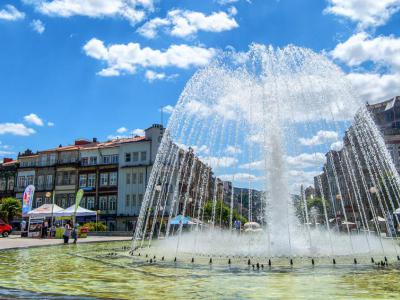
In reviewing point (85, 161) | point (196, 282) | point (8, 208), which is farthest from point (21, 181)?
point (196, 282)

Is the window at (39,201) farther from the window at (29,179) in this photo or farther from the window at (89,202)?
the window at (89,202)

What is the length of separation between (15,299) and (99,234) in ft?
146

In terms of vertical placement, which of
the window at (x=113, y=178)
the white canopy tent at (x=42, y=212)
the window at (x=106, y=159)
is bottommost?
the white canopy tent at (x=42, y=212)

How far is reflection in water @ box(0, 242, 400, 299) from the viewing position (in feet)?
28.6

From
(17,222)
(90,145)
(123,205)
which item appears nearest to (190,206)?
(123,205)

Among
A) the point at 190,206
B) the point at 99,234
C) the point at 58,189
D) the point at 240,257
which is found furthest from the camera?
the point at 190,206

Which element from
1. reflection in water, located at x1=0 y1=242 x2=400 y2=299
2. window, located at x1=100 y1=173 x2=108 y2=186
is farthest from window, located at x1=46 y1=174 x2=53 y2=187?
reflection in water, located at x1=0 y1=242 x2=400 y2=299

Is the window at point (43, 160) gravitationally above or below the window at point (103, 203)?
above

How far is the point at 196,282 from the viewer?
34.9 feet

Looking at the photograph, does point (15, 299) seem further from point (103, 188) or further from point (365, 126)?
point (103, 188)

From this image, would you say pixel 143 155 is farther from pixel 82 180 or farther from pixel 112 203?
pixel 82 180

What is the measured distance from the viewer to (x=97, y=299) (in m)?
6.84

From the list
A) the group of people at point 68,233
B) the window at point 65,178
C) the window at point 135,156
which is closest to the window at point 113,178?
the window at point 135,156

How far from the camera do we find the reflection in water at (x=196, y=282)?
28.6 feet
